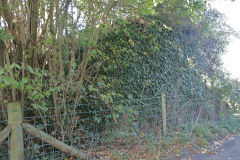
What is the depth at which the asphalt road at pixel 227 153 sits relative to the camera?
4.77 meters

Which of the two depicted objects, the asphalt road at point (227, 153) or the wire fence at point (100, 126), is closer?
the wire fence at point (100, 126)

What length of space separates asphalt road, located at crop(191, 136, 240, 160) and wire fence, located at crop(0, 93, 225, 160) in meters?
0.98

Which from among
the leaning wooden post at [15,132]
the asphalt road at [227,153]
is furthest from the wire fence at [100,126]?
the asphalt road at [227,153]

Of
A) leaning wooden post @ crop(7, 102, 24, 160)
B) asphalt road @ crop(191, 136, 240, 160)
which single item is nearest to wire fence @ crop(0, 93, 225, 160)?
leaning wooden post @ crop(7, 102, 24, 160)

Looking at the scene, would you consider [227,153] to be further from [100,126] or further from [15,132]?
[15,132]

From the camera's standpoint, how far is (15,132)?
8.77 feet

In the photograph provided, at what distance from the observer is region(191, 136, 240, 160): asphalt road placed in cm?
477

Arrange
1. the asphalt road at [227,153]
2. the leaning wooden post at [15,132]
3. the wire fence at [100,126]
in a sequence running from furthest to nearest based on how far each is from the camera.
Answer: the asphalt road at [227,153]
the wire fence at [100,126]
the leaning wooden post at [15,132]

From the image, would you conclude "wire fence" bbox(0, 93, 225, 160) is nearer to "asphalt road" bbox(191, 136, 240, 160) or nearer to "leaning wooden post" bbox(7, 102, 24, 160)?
"leaning wooden post" bbox(7, 102, 24, 160)

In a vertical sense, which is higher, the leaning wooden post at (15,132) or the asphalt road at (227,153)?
the leaning wooden post at (15,132)

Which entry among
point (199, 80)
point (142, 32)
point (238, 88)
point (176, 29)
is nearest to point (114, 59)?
point (142, 32)

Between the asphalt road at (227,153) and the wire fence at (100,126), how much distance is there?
0.98m

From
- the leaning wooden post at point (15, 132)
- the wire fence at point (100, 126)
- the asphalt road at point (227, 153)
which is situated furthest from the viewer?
the asphalt road at point (227, 153)

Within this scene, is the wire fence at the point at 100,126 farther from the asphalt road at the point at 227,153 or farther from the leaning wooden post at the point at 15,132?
the asphalt road at the point at 227,153
